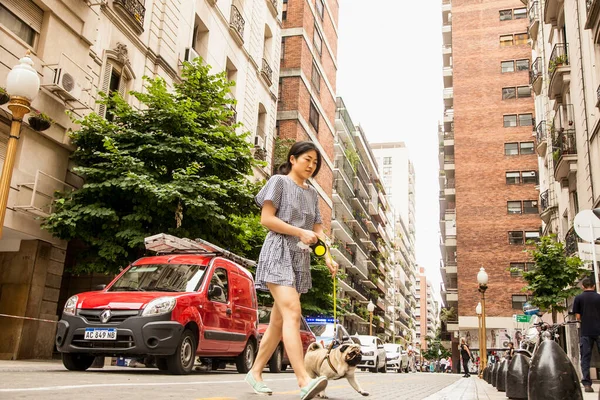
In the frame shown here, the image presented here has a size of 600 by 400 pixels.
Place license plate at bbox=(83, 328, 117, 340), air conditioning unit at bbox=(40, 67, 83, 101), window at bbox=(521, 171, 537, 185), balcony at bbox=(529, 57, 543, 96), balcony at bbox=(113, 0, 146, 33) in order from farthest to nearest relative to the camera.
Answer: window at bbox=(521, 171, 537, 185) → balcony at bbox=(529, 57, 543, 96) → balcony at bbox=(113, 0, 146, 33) → air conditioning unit at bbox=(40, 67, 83, 101) → license plate at bbox=(83, 328, 117, 340)

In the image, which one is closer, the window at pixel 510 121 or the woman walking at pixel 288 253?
the woman walking at pixel 288 253

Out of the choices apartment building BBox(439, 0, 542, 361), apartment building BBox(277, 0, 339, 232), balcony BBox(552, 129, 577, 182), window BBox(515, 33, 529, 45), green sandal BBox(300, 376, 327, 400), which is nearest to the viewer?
green sandal BBox(300, 376, 327, 400)

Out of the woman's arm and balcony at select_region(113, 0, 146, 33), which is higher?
balcony at select_region(113, 0, 146, 33)

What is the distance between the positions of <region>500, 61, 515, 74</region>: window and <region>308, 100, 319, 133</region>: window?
80.1 feet

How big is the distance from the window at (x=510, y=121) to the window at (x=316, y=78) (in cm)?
2158

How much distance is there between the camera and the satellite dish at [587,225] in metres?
8.93

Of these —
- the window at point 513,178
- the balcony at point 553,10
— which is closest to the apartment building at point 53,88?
the balcony at point 553,10

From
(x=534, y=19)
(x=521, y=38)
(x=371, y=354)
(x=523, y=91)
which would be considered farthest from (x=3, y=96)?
(x=521, y=38)

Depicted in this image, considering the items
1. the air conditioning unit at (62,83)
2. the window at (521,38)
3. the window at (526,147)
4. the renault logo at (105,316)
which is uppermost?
the window at (521,38)

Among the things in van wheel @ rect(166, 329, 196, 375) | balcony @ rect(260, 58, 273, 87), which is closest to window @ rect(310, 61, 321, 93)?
balcony @ rect(260, 58, 273, 87)

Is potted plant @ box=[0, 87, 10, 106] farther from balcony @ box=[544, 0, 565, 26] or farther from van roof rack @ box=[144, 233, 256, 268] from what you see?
balcony @ box=[544, 0, 565, 26]

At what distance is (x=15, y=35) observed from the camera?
12.8m

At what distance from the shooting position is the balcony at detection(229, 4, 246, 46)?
25.3m

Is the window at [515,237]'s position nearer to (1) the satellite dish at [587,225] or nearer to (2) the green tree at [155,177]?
(2) the green tree at [155,177]
